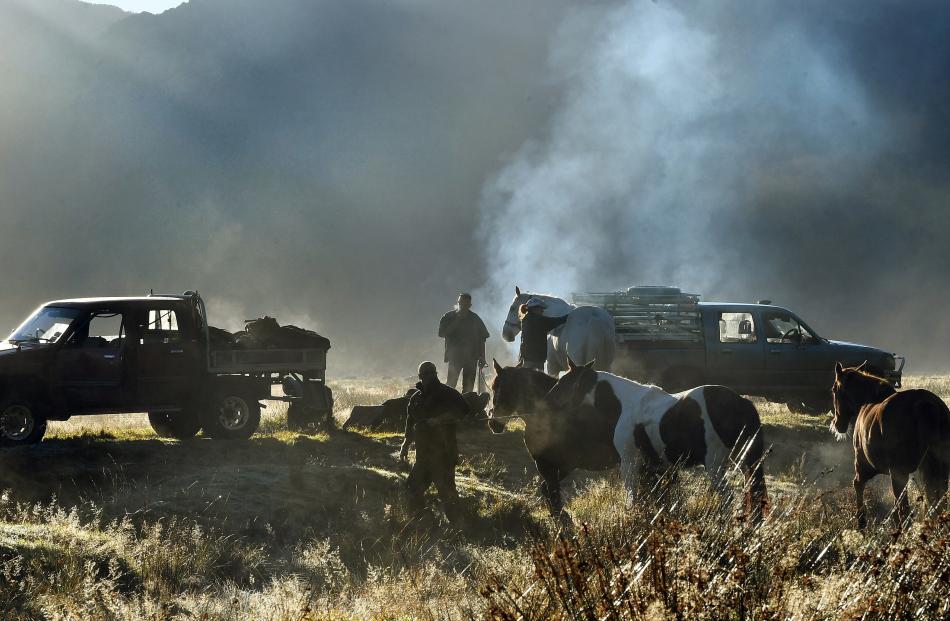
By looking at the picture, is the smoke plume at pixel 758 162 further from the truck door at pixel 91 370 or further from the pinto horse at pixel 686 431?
the pinto horse at pixel 686 431

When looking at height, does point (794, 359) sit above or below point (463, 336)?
below

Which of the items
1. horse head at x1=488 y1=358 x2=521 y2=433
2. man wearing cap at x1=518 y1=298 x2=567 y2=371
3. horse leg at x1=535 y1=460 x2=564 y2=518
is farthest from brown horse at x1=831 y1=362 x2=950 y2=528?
man wearing cap at x1=518 y1=298 x2=567 y2=371

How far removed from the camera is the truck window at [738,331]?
18688mm

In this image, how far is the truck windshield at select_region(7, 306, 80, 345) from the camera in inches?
546

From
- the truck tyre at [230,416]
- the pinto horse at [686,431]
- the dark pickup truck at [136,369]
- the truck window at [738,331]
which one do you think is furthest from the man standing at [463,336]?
the pinto horse at [686,431]

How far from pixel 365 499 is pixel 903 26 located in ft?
389

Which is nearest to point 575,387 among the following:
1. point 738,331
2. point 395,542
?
point 395,542

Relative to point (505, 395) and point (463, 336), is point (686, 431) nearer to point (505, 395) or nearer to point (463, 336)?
point (505, 395)

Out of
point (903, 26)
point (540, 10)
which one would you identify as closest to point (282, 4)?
point (540, 10)

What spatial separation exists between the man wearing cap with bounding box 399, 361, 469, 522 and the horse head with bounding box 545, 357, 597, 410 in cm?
140

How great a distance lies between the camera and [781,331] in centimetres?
1902

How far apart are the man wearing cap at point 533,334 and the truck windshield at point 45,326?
20.1ft

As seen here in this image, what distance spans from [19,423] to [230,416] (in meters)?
2.85

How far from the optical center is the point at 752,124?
10300 centimetres
